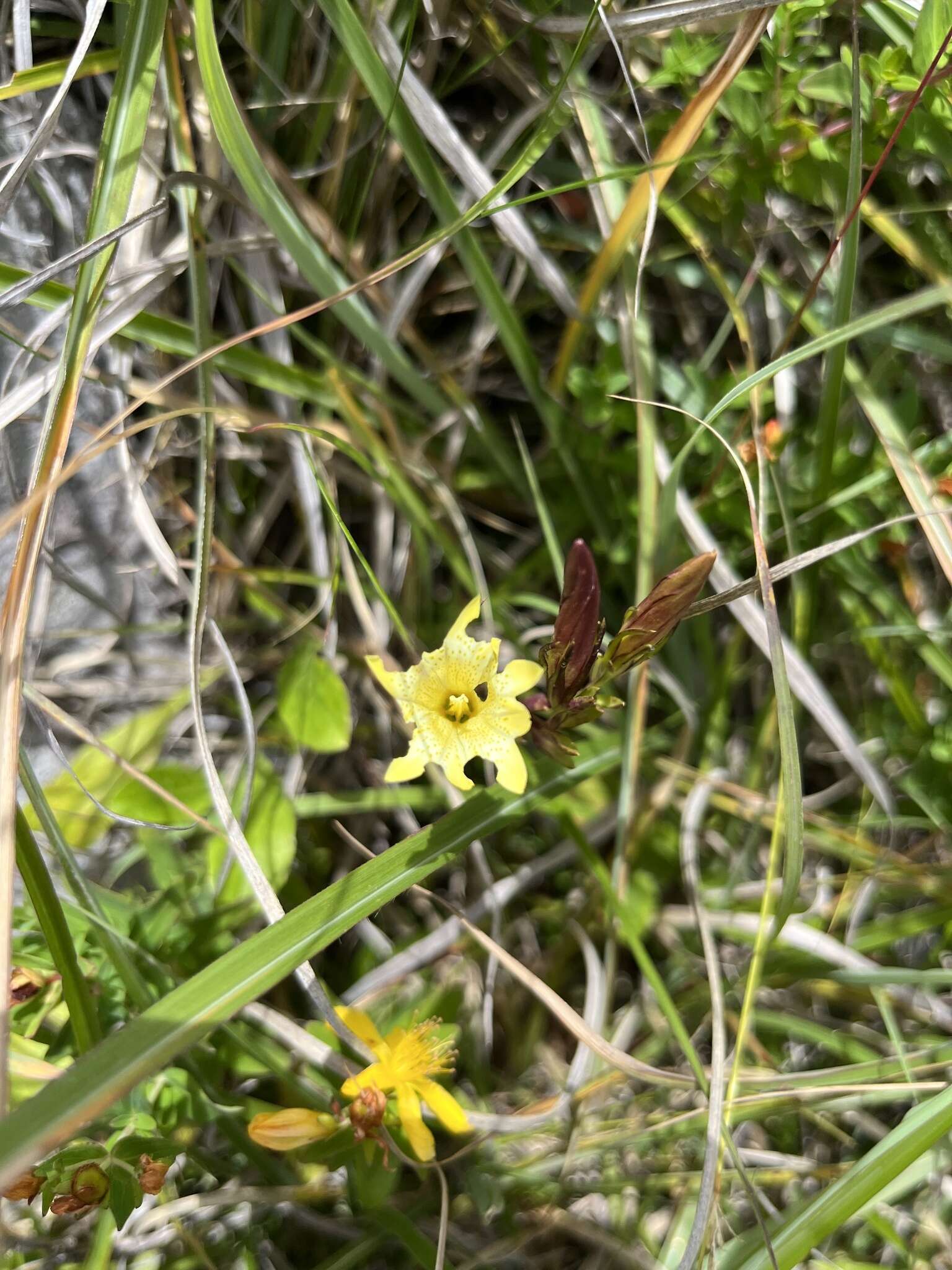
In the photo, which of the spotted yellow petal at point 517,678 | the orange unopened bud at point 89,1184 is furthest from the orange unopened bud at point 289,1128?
the spotted yellow petal at point 517,678

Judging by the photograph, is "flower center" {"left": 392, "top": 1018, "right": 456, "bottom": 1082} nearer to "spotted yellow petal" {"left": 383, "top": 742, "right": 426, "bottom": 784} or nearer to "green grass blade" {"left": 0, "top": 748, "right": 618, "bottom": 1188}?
"green grass blade" {"left": 0, "top": 748, "right": 618, "bottom": 1188}

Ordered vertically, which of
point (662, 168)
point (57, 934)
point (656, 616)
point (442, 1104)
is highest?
point (662, 168)

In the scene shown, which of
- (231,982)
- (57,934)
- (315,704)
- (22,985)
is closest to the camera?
(231,982)

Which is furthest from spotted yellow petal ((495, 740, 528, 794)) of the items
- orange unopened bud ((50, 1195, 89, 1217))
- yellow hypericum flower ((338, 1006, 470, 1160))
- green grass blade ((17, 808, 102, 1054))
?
orange unopened bud ((50, 1195, 89, 1217))

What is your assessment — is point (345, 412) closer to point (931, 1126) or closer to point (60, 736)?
point (60, 736)

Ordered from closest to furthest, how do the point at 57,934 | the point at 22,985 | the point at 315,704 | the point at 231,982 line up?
the point at 231,982 → the point at 57,934 → the point at 22,985 → the point at 315,704

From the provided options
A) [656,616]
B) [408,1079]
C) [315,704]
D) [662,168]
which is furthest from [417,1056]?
[662,168]

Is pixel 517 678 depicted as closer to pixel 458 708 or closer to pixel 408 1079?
pixel 458 708
